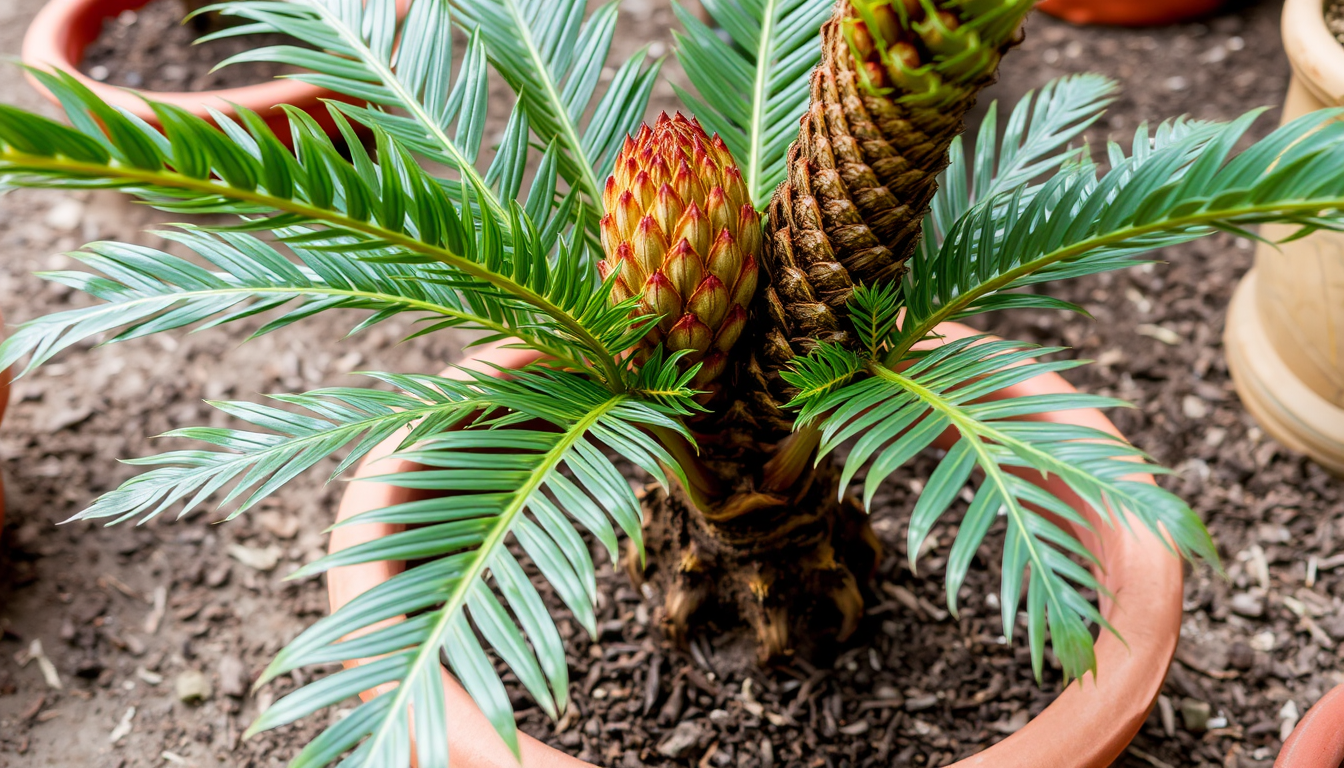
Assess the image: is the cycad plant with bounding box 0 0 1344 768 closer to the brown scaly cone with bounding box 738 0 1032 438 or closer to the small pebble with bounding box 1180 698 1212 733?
the brown scaly cone with bounding box 738 0 1032 438

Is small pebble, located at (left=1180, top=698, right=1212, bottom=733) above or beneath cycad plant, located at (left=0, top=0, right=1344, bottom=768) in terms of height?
beneath

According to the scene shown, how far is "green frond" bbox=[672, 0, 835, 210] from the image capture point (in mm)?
993

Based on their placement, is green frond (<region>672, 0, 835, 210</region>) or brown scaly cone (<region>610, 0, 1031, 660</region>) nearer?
brown scaly cone (<region>610, 0, 1031, 660</region>)

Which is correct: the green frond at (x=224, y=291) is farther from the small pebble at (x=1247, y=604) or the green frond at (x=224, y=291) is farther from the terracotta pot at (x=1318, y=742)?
the small pebble at (x=1247, y=604)

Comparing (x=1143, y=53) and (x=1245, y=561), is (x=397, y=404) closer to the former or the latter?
(x=1245, y=561)

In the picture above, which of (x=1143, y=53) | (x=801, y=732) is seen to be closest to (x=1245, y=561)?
(x=801, y=732)

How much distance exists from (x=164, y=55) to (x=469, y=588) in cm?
199

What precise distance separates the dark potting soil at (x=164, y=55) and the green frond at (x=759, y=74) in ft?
4.48

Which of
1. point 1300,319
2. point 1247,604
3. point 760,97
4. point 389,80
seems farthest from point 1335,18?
point 389,80

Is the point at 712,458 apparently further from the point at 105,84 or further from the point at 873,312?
the point at 105,84

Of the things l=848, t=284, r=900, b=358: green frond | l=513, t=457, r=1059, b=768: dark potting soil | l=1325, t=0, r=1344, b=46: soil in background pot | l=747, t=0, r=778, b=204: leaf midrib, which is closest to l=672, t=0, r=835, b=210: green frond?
l=747, t=0, r=778, b=204: leaf midrib

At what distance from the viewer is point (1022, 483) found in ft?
2.15

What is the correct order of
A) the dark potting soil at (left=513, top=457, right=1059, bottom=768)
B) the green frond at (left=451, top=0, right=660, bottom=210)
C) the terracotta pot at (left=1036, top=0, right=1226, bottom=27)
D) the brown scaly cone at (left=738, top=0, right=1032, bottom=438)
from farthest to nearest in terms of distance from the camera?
the terracotta pot at (left=1036, top=0, right=1226, bottom=27) < the dark potting soil at (left=513, top=457, right=1059, bottom=768) < the green frond at (left=451, top=0, right=660, bottom=210) < the brown scaly cone at (left=738, top=0, right=1032, bottom=438)

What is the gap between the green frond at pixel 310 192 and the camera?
524mm
